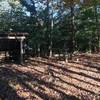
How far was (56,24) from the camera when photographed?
25.1 metres

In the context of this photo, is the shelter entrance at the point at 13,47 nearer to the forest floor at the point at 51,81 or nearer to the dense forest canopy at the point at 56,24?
the forest floor at the point at 51,81

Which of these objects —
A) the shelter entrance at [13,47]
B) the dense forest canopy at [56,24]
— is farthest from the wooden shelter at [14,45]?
the dense forest canopy at [56,24]

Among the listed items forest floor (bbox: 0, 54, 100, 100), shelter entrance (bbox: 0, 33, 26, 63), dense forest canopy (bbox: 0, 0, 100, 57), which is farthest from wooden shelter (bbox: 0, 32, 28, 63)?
dense forest canopy (bbox: 0, 0, 100, 57)

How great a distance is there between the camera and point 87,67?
16.5 m

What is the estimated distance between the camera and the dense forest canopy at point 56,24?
23391mm

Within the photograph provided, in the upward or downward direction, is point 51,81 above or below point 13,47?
below

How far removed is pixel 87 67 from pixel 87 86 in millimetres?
4208

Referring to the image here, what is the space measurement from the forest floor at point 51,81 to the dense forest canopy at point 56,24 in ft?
18.9

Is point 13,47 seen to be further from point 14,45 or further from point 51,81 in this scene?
point 51,81

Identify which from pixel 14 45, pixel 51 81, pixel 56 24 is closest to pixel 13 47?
pixel 14 45

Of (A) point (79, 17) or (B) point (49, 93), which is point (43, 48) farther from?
(B) point (49, 93)

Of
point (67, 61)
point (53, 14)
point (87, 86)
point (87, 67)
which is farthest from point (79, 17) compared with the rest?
point (87, 86)

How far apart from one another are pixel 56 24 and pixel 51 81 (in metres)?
12.6

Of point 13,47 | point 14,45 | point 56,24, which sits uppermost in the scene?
point 56,24
